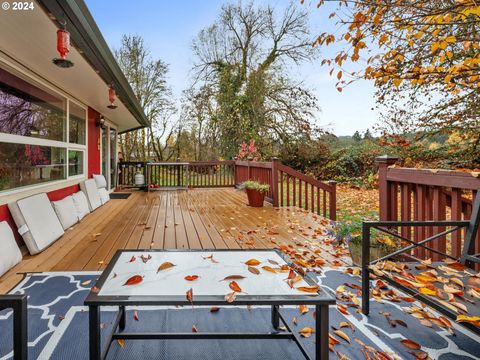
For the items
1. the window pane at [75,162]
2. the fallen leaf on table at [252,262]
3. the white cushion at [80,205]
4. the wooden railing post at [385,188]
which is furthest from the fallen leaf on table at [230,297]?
the window pane at [75,162]

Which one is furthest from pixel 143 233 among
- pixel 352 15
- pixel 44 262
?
pixel 352 15

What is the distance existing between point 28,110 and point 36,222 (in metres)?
1.39

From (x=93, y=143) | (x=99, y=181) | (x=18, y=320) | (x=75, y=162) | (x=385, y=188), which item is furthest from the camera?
(x=93, y=143)

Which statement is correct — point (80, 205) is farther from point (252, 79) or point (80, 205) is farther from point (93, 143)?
point (252, 79)

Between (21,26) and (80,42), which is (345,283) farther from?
(21,26)

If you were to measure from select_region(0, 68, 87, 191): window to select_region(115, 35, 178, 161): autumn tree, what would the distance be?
8.15m

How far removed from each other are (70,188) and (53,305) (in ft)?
11.7

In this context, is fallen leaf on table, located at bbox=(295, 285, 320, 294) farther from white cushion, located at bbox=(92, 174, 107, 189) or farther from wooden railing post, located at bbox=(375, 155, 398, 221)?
white cushion, located at bbox=(92, 174, 107, 189)

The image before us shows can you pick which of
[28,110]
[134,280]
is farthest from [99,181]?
[134,280]

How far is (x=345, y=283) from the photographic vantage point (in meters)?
2.31

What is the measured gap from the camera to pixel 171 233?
3.69 m

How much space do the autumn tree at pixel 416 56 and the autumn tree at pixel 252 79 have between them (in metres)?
4.95

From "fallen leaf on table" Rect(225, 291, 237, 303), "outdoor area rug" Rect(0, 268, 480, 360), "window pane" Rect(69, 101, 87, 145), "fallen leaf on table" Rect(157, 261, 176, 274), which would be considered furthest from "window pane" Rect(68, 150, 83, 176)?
"fallen leaf on table" Rect(225, 291, 237, 303)

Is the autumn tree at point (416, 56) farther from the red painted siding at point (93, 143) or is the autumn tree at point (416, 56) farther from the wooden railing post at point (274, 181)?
the red painted siding at point (93, 143)
